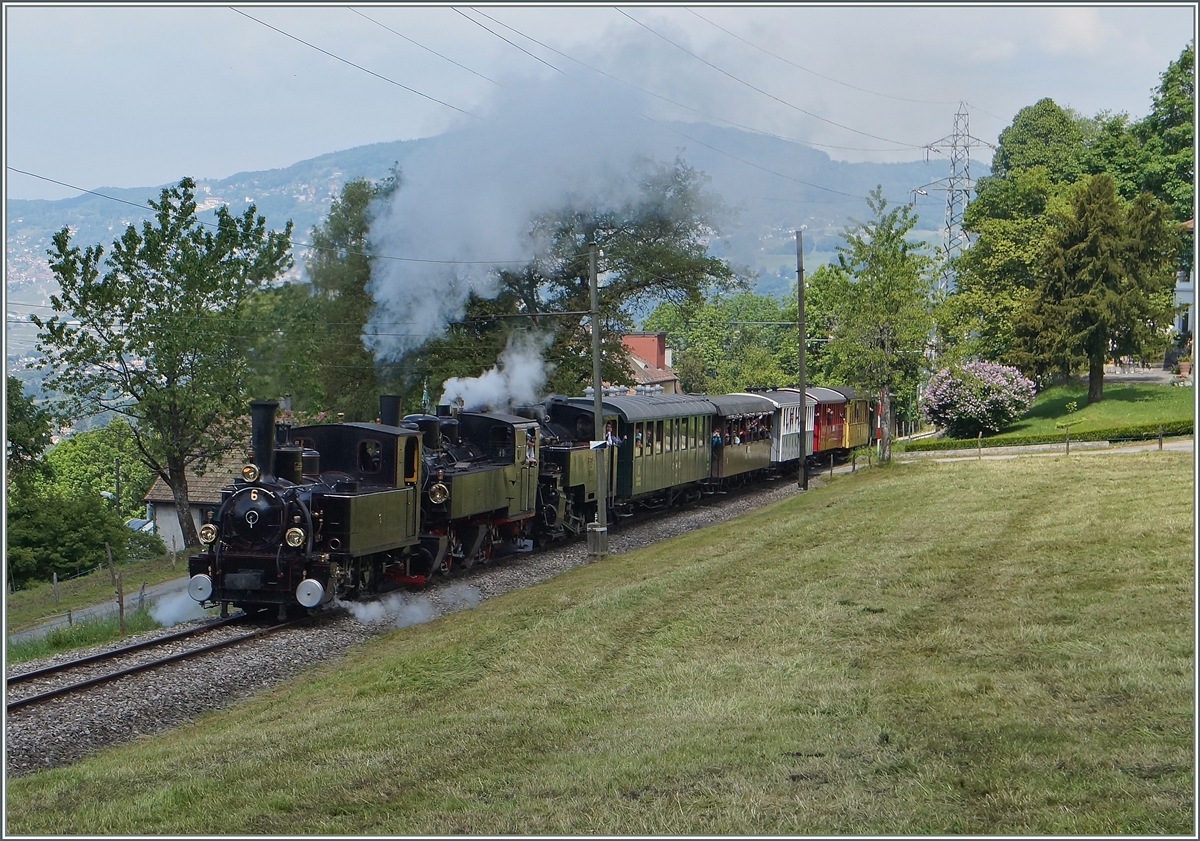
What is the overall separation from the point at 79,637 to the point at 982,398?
37.9 m

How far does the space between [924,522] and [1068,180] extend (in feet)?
181

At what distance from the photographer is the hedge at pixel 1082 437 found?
37.3m

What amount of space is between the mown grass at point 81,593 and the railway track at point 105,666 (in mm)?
11850

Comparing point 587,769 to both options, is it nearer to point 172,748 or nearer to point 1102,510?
point 172,748

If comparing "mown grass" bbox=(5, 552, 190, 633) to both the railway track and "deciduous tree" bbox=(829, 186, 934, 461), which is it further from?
"deciduous tree" bbox=(829, 186, 934, 461)

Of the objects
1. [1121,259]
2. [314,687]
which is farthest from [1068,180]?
[314,687]

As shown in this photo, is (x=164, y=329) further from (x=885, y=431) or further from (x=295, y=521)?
(x=885, y=431)

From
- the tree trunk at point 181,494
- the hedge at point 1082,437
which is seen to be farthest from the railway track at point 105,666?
the hedge at point 1082,437

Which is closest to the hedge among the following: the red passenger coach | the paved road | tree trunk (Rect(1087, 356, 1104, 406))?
the red passenger coach

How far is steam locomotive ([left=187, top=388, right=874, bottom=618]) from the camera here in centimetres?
1612

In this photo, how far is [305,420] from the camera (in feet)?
123

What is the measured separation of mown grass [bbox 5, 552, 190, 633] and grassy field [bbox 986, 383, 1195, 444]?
28.6 metres

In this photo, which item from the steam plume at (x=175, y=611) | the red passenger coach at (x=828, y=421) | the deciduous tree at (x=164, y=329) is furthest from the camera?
the red passenger coach at (x=828, y=421)

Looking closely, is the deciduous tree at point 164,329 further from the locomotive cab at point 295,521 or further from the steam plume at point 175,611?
the locomotive cab at point 295,521
